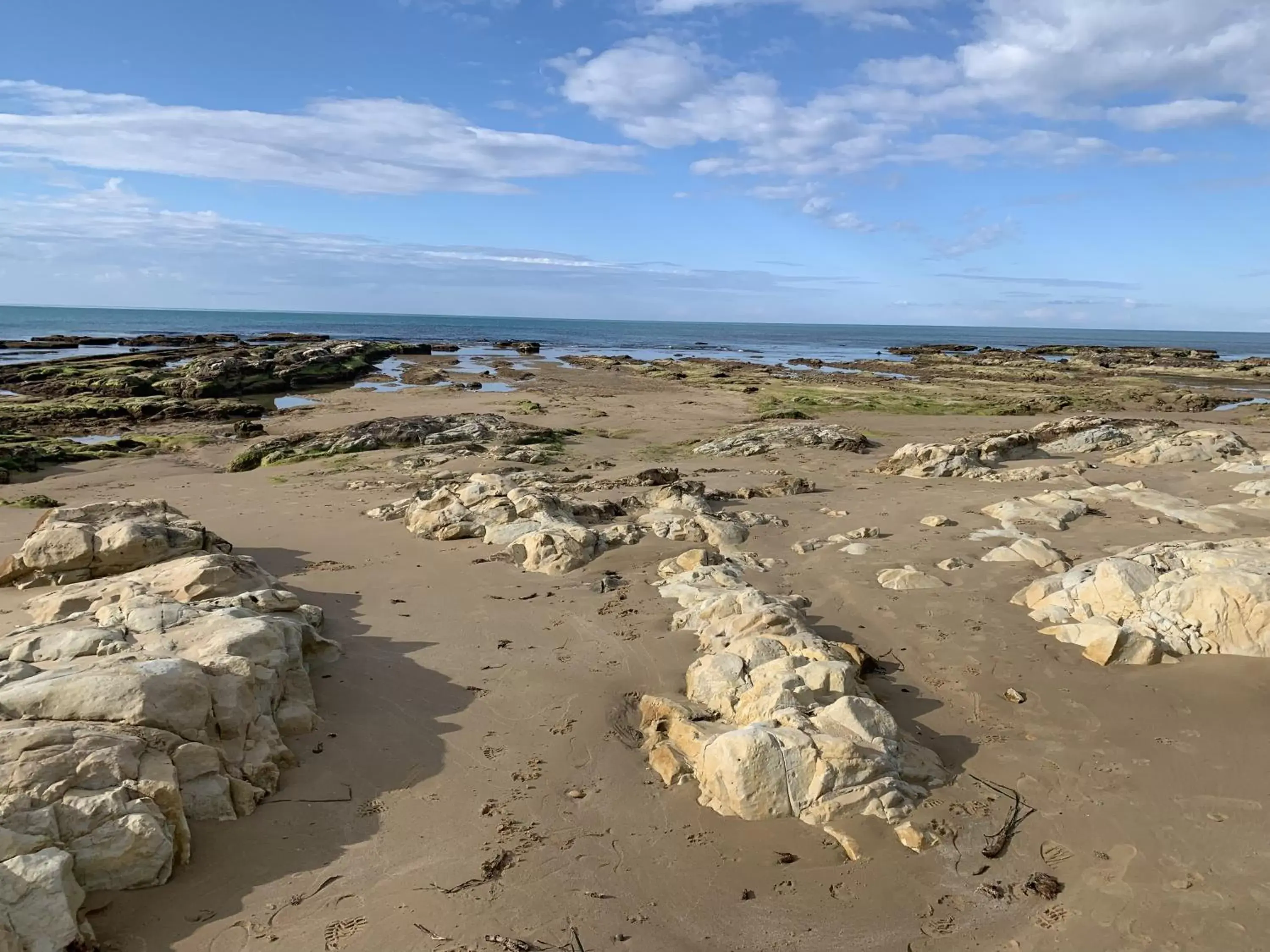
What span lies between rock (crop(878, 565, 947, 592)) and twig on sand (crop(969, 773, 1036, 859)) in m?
3.23

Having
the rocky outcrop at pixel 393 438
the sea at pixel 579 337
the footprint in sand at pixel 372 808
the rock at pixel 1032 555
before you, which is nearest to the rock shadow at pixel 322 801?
the footprint in sand at pixel 372 808

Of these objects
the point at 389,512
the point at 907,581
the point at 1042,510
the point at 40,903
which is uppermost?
the point at 1042,510

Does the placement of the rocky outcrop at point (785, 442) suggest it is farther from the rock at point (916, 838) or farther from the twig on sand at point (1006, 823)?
the rock at point (916, 838)

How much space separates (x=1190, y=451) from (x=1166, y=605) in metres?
9.69

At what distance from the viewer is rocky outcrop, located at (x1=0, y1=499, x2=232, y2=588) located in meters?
8.39

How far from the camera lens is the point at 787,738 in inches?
192

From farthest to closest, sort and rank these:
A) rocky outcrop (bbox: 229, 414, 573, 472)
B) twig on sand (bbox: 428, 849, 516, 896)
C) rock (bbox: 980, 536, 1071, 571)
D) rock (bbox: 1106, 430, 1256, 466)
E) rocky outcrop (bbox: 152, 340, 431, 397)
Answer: rocky outcrop (bbox: 152, 340, 431, 397), rocky outcrop (bbox: 229, 414, 573, 472), rock (bbox: 1106, 430, 1256, 466), rock (bbox: 980, 536, 1071, 571), twig on sand (bbox: 428, 849, 516, 896)

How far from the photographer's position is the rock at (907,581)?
8266mm

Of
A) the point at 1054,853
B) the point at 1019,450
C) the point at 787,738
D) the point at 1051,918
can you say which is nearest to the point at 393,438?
the point at 1019,450

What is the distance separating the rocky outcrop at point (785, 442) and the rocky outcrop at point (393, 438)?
4401 millimetres

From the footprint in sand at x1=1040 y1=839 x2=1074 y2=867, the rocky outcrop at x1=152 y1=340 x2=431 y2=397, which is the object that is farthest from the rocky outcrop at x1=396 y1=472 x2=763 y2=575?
the rocky outcrop at x1=152 y1=340 x2=431 y2=397

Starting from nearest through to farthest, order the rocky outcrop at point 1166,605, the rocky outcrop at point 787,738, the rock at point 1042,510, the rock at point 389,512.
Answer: the rocky outcrop at point 787,738, the rocky outcrop at point 1166,605, the rock at point 1042,510, the rock at point 389,512

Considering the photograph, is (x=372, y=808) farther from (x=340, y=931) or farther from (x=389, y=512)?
(x=389, y=512)

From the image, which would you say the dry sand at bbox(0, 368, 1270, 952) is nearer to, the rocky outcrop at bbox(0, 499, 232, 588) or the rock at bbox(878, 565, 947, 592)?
the rock at bbox(878, 565, 947, 592)
